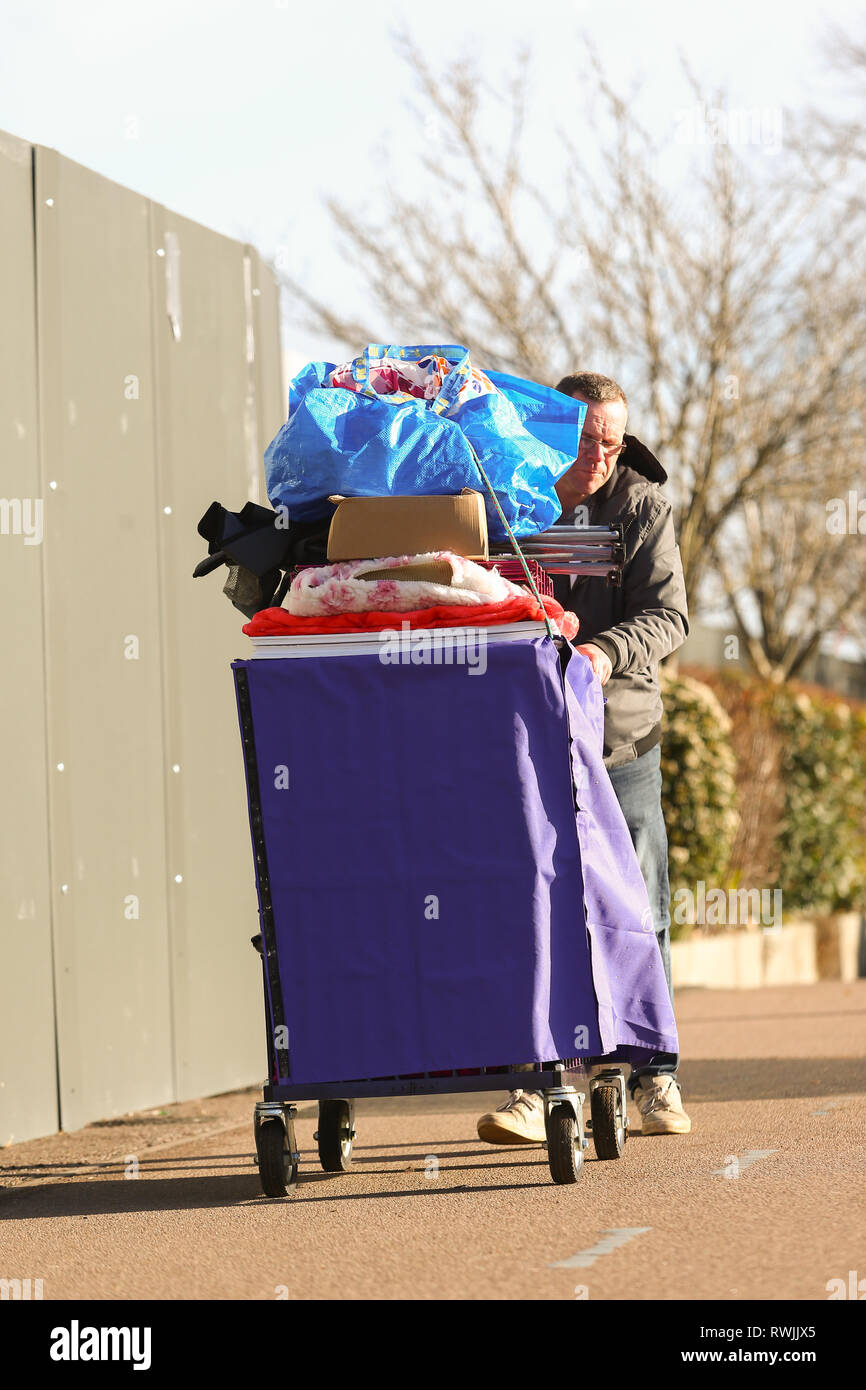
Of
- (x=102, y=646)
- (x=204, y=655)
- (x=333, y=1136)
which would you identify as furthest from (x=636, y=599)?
(x=204, y=655)

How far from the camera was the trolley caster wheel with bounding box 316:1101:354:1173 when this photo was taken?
5.19 metres

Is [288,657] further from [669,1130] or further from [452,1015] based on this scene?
[669,1130]

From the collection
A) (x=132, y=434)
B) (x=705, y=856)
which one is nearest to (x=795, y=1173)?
(x=132, y=434)

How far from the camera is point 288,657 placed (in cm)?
457

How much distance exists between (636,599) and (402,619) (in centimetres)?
119

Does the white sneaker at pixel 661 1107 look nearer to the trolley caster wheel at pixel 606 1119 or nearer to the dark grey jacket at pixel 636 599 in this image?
the trolley caster wheel at pixel 606 1119

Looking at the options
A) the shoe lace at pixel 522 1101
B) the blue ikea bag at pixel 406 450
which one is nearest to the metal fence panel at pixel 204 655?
the shoe lace at pixel 522 1101

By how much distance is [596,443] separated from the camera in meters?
5.57

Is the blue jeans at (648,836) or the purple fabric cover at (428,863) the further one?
the blue jeans at (648,836)

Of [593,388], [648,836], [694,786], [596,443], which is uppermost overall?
[593,388]

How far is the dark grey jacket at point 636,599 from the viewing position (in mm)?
5371

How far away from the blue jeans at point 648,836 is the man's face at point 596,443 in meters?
0.86

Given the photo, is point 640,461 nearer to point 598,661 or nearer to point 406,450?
point 598,661

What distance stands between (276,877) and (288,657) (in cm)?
55
